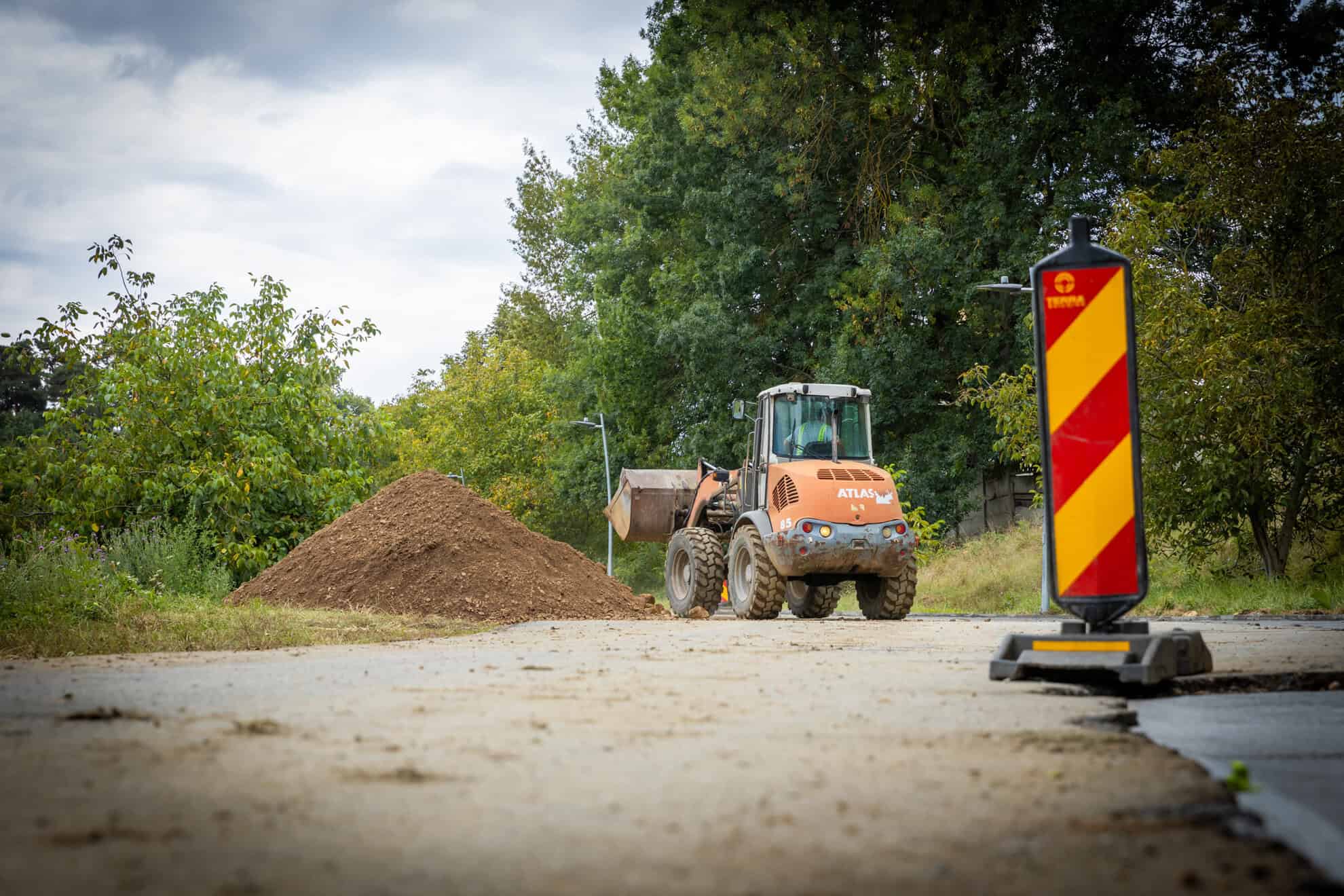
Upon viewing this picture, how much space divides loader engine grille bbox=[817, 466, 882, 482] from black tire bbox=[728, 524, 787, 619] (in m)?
1.32

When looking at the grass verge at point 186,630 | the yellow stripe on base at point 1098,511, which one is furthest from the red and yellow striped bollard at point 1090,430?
the grass verge at point 186,630

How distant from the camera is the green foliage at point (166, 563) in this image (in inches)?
620

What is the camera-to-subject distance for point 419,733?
4.78 metres

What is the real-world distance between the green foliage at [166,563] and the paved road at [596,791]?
9167 mm

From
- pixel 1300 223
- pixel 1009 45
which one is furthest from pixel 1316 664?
pixel 1009 45

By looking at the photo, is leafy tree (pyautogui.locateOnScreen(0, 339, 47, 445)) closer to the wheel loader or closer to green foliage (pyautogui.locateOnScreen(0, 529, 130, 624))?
the wheel loader

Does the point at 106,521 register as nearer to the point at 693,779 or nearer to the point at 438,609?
the point at 438,609

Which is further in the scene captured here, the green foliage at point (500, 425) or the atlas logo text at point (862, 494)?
the green foliage at point (500, 425)

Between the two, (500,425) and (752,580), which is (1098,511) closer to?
(752,580)

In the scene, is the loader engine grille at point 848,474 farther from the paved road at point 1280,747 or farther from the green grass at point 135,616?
the paved road at point 1280,747

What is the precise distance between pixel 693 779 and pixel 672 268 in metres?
36.9

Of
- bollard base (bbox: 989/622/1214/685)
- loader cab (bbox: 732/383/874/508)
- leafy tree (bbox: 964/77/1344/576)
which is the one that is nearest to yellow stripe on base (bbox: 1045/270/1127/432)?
bollard base (bbox: 989/622/1214/685)

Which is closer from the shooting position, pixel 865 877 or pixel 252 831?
pixel 865 877

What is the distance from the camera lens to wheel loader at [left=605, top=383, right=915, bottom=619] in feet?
56.2
